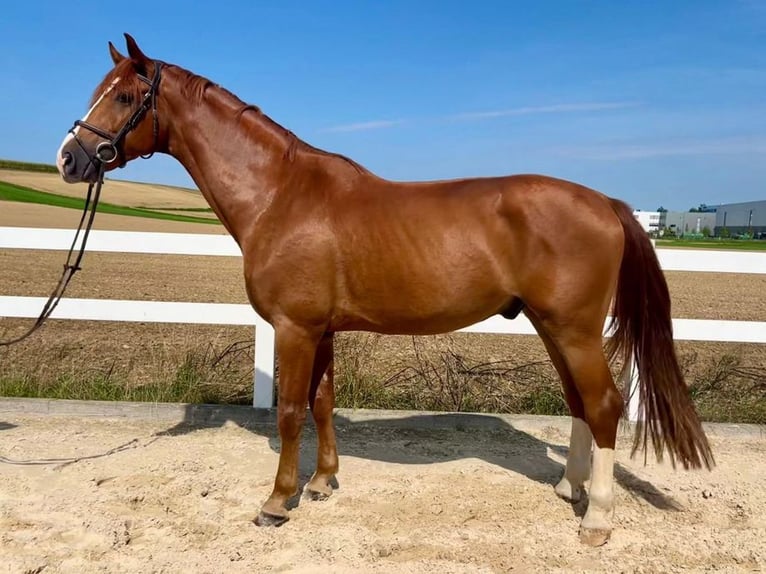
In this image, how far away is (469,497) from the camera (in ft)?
10.7

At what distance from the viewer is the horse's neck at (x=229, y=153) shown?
3051 millimetres

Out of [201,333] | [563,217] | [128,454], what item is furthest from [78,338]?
[563,217]

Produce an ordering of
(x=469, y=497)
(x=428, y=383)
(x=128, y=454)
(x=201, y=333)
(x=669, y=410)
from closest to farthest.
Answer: (x=669, y=410), (x=469, y=497), (x=128, y=454), (x=428, y=383), (x=201, y=333)

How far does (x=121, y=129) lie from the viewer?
296 centimetres

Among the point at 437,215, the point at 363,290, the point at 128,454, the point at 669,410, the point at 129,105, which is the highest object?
the point at 129,105

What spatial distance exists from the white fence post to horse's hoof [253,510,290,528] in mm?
1624

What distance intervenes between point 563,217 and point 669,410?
1.26m

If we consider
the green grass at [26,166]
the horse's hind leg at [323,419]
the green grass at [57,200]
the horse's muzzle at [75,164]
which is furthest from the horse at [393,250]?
the green grass at [26,166]

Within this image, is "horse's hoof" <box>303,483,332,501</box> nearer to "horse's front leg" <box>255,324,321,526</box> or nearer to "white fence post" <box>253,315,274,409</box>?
"horse's front leg" <box>255,324,321,526</box>

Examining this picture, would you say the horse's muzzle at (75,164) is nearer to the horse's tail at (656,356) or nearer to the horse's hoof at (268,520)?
the horse's hoof at (268,520)

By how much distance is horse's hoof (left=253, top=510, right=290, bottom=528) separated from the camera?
2922 millimetres

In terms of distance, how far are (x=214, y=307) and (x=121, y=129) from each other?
6.15 ft

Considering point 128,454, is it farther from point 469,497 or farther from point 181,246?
point 469,497

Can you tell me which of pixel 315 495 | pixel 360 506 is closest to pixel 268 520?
pixel 315 495
